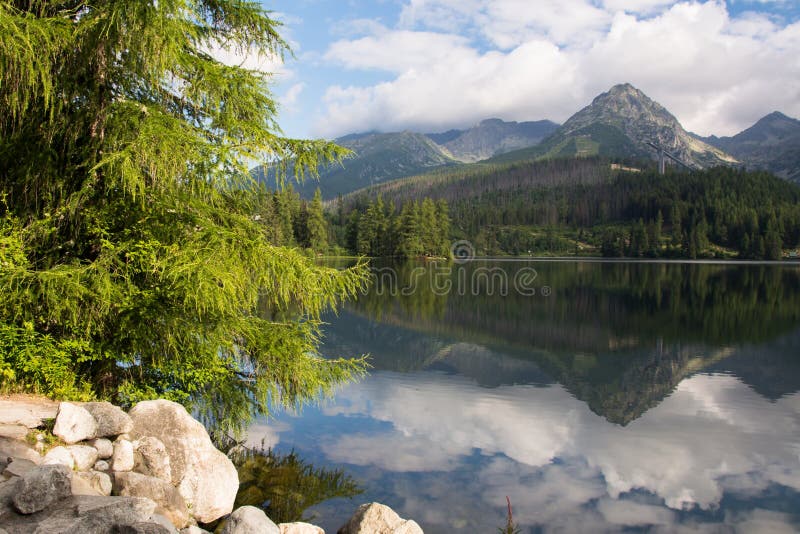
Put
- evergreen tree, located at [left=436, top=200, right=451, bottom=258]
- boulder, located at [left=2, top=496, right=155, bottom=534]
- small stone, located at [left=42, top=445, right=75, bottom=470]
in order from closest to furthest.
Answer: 1. boulder, located at [left=2, top=496, right=155, bottom=534]
2. small stone, located at [left=42, top=445, right=75, bottom=470]
3. evergreen tree, located at [left=436, top=200, right=451, bottom=258]

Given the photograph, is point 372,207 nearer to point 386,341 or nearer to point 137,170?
point 386,341

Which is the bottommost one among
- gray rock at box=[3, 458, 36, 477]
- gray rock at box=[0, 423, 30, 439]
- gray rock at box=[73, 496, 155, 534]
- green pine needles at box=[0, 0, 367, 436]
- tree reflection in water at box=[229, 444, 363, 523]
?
tree reflection in water at box=[229, 444, 363, 523]

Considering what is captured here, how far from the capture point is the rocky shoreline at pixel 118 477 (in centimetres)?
572

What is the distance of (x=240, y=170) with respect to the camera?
33.7 feet

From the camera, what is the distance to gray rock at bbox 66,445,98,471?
7508mm

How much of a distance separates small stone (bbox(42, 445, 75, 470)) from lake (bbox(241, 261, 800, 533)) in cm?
431

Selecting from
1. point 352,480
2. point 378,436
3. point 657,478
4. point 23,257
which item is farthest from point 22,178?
point 657,478

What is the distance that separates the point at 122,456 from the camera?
25.8ft

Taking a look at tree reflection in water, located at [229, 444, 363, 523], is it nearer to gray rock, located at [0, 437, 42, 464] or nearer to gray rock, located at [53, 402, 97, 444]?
gray rock, located at [53, 402, 97, 444]

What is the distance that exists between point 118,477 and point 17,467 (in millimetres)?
1376

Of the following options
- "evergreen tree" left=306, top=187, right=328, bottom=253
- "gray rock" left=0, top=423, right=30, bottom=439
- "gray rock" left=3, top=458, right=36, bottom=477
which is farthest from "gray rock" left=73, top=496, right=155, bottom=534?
"evergreen tree" left=306, top=187, right=328, bottom=253

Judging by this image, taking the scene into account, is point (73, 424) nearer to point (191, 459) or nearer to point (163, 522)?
point (191, 459)

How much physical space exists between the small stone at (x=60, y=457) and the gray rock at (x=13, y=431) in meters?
0.58

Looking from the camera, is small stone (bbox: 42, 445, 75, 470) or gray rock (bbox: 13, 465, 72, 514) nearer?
gray rock (bbox: 13, 465, 72, 514)
